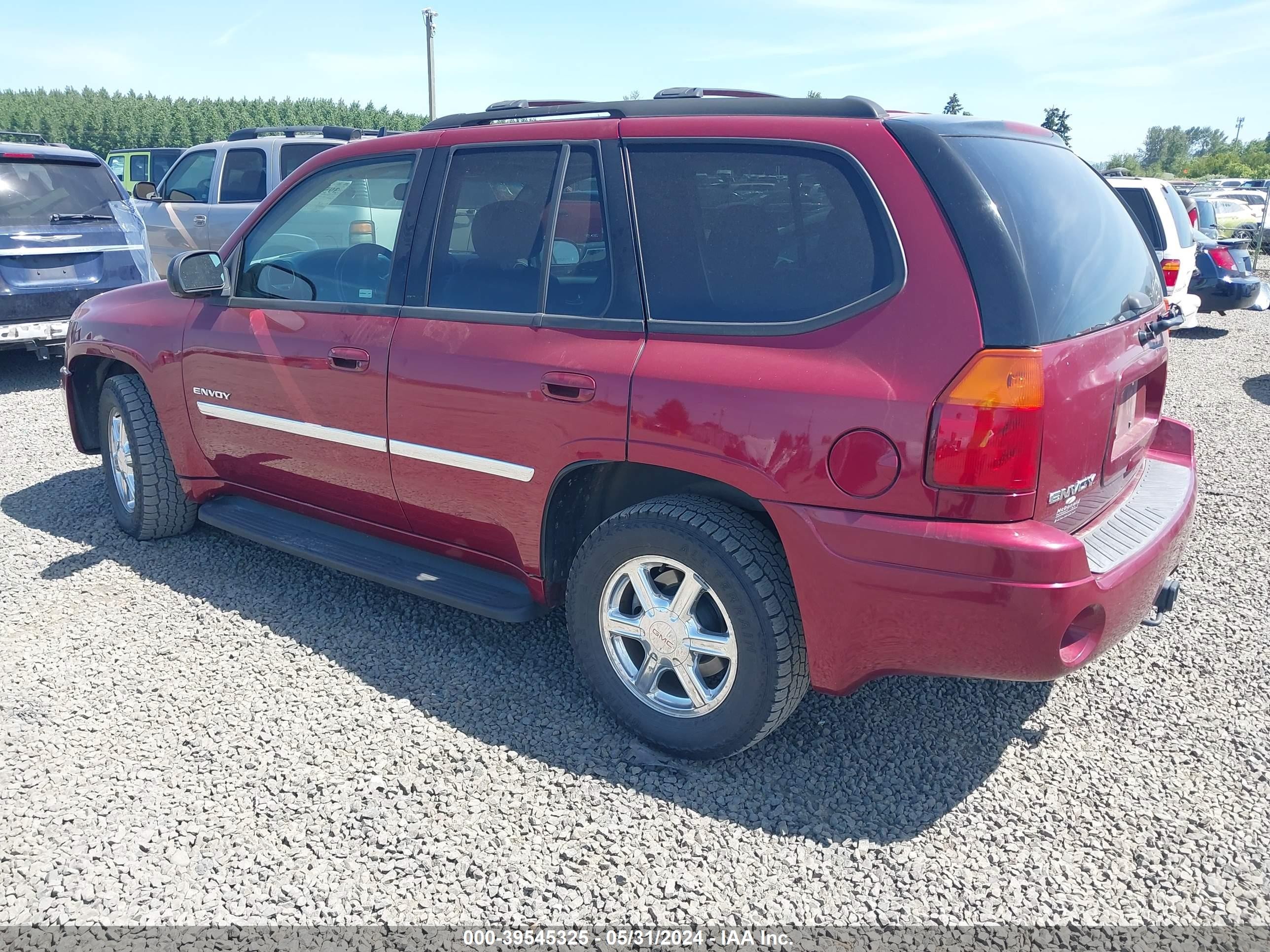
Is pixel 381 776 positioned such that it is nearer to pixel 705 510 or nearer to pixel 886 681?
pixel 705 510

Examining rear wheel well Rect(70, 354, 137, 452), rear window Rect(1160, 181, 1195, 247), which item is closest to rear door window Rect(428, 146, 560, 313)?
rear wheel well Rect(70, 354, 137, 452)

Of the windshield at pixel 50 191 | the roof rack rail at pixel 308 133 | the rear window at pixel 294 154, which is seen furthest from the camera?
the rear window at pixel 294 154

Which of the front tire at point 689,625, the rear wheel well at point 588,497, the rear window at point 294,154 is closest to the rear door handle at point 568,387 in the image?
the rear wheel well at point 588,497

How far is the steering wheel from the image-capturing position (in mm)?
3562

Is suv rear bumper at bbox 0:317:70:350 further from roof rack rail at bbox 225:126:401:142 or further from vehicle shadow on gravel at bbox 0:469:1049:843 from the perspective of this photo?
vehicle shadow on gravel at bbox 0:469:1049:843

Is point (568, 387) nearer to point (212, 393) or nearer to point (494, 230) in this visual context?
point (494, 230)

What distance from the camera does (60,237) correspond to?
789cm

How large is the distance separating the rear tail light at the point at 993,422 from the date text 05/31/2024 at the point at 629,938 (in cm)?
121

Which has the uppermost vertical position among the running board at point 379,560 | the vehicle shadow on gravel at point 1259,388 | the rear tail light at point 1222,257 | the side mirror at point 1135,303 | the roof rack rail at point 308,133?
the roof rack rail at point 308,133

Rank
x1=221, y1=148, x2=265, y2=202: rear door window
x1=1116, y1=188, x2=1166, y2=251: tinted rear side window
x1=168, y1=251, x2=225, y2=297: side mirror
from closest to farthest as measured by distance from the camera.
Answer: x1=168, y1=251, x2=225, y2=297: side mirror → x1=1116, y1=188, x2=1166, y2=251: tinted rear side window → x1=221, y1=148, x2=265, y2=202: rear door window

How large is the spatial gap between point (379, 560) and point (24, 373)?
7181 mm

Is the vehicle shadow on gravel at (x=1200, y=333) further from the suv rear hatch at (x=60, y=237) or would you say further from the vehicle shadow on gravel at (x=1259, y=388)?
the suv rear hatch at (x=60, y=237)

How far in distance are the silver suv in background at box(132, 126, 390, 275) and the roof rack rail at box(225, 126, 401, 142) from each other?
0.05 ft

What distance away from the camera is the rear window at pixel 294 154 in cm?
1042
